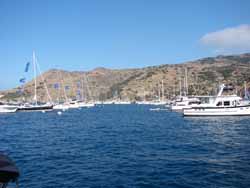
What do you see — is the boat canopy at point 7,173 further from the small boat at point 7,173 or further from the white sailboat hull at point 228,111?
the white sailboat hull at point 228,111

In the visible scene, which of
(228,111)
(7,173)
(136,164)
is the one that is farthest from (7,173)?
(228,111)

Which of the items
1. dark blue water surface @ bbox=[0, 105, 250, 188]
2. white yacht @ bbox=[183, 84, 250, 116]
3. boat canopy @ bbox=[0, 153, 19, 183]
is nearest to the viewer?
boat canopy @ bbox=[0, 153, 19, 183]

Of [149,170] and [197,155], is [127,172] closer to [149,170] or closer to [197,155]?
[149,170]

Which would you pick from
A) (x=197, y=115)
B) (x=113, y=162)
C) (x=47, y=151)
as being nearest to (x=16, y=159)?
(x=47, y=151)

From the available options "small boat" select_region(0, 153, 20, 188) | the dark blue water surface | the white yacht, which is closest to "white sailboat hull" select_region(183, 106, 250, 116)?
the white yacht

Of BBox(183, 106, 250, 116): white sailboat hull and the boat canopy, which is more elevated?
the boat canopy

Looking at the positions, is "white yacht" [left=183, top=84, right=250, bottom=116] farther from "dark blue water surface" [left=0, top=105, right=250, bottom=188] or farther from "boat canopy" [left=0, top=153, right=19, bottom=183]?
"boat canopy" [left=0, top=153, right=19, bottom=183]

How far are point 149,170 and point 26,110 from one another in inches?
4492

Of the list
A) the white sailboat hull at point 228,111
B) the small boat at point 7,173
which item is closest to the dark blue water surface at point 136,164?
the small boat at point 7,173

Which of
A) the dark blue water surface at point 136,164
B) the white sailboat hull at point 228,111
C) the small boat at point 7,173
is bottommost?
the dark blue water surface at point 136,164

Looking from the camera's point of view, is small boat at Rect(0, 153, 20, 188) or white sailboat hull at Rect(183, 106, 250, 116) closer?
small boat at Rect(0, 153, 20, 188)

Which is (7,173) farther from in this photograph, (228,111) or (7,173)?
(228,111)

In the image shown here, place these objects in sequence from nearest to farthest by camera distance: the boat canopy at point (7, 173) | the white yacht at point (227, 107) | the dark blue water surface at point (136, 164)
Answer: the boat canopy at point (7, 173), the dark blue water surface at point (136, 164), the white yacht at point (227, 107)

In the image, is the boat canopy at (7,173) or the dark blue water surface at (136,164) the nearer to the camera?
the boat canopy at (7,173)
